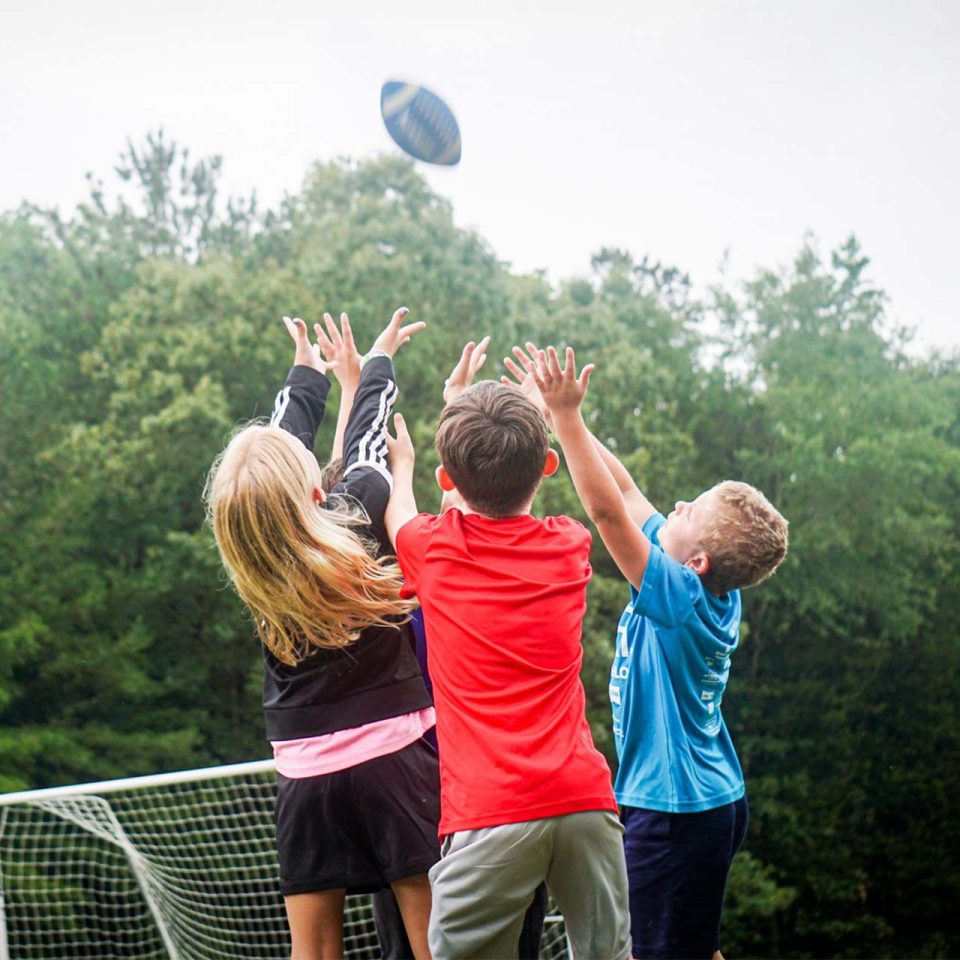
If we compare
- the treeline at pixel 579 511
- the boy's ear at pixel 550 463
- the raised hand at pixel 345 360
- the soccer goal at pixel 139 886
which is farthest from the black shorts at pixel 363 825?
the treeline at pixel 579 511

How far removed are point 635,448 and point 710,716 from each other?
13683mm

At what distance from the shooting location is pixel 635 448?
15930mm

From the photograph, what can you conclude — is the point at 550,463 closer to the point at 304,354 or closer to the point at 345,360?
the point at 345,360

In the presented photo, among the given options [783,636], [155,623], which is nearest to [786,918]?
[783,636]

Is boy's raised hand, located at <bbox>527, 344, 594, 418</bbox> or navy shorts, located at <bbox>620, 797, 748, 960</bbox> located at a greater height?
boy's raised hand, located at <bbox>527, 344, 594, 418</bbox>

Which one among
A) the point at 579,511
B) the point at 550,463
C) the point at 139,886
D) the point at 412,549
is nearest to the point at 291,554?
the point at 412,549

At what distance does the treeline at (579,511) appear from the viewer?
12.5 meters

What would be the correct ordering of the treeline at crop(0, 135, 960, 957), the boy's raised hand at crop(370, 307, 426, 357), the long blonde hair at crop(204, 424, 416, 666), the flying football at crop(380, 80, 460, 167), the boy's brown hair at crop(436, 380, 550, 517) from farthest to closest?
the treeline at crop(0, 135, 960, 957), the flying football at crop(380, 80, 460, 167), the boy's raised hand at crop(370, 307, 426, 357), the long blonde hair at crop(204, 424, 416, 666), the boy's brown hair at crop(436, 380, 550, 517)

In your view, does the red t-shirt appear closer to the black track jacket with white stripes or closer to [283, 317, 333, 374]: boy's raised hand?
the black track jacket with white stripes

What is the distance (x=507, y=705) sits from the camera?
6.01 feet

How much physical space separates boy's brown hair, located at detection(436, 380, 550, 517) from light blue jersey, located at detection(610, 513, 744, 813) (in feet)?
1.55

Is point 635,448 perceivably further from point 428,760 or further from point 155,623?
point 428,760

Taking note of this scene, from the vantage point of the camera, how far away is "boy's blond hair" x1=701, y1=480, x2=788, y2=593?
233 centimetres

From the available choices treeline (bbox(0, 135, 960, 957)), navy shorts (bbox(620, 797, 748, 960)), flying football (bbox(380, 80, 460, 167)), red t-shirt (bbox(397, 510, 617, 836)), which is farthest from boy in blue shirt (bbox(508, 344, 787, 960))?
treeline (bbox(0, 135, 960, 957))
